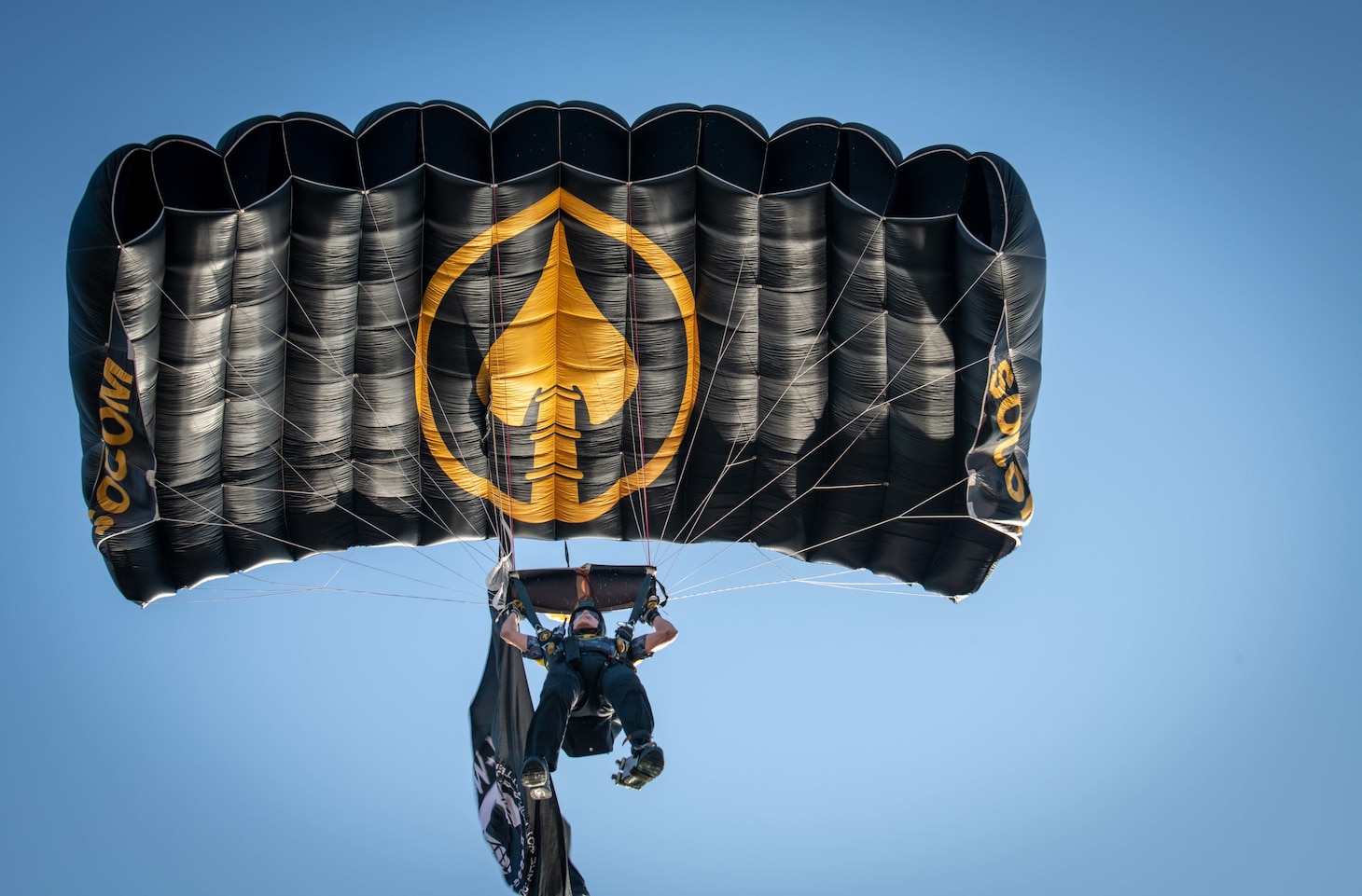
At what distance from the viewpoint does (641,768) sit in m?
9.16

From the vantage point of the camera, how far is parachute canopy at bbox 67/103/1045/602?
422 inches

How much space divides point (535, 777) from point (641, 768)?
0.67m

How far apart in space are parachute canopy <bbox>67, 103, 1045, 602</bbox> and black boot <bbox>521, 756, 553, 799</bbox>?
3707mm

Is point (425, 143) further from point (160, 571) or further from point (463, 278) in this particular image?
point (160, 571)

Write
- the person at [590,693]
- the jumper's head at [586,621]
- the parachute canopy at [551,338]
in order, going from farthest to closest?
1. the parachute canopy at [551,338]
2. the jumper's head at [586,621]
3. the person at [590,693]

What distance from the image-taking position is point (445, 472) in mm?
12531

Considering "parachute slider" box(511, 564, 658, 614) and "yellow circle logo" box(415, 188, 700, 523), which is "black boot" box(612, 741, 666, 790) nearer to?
"parachute slider" box(511, 564, 658, 614)

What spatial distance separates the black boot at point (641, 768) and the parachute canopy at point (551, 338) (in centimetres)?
347

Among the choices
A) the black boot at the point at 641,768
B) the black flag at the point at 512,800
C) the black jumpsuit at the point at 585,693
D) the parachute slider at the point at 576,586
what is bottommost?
the black flag at the point at 512,800

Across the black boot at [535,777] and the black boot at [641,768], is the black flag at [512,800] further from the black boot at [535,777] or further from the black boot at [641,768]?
the black boot at [641,768]

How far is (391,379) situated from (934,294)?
4.48 meters

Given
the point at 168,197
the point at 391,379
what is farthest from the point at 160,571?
the point at 168,197

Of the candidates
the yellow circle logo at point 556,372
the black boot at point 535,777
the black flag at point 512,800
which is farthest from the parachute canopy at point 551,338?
the black boot at point 535,777

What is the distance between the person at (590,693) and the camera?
9.20 m
